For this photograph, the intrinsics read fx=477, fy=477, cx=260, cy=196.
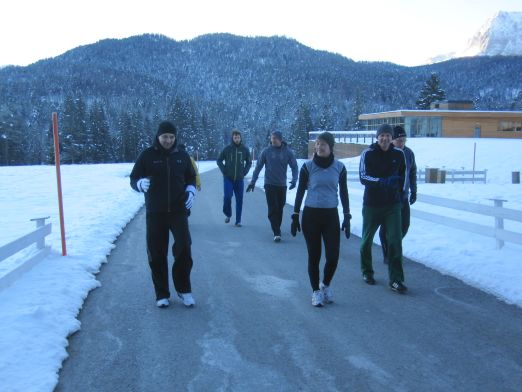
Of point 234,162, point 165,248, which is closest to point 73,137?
point 234,162

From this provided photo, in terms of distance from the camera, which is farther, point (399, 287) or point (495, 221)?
point (495, 221)

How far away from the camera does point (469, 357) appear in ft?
12.7

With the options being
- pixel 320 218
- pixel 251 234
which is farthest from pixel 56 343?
pixel 251 234

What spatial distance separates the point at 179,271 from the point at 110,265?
218cm

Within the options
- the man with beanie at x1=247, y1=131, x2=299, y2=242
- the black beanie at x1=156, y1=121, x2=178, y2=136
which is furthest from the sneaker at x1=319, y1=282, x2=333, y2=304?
the man with beanie at x1=247, y1=131, x2=299, y2=242

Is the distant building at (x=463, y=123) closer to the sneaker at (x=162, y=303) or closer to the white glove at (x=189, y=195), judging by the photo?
the white glove at (x=189, y=195)

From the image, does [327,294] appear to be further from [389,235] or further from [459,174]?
[459,174]

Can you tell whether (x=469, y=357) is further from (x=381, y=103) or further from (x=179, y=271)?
(x=381, y=103)

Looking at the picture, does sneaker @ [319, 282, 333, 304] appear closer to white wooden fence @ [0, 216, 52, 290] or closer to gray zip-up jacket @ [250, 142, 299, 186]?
white wooden fence @ [0, 216, 52, 290]

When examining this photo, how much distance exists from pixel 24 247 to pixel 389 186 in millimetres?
4659

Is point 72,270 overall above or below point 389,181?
below

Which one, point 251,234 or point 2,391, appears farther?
point 251,234

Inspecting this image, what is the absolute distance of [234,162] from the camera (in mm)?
10867

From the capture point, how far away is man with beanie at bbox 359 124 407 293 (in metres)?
5.73
